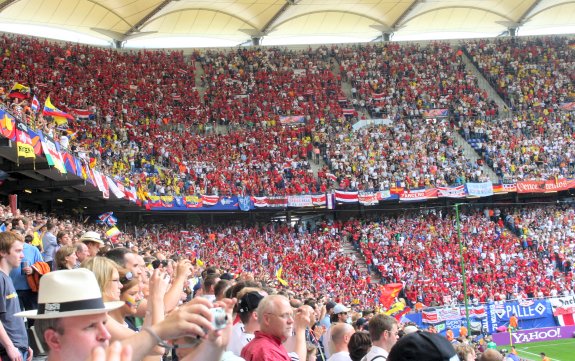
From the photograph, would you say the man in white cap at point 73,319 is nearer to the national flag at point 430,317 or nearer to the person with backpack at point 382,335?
the person with backpack at point 382,335

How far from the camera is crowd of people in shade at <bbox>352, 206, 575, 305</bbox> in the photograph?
112ft

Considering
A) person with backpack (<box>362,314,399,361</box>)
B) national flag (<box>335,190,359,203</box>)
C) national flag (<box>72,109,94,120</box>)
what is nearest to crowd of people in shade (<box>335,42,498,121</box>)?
national flag (<box>335,190,359,203</box>)

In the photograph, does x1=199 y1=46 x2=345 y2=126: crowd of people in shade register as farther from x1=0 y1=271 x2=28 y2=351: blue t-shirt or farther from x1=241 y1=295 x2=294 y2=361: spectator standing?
x1=241 y1=295 x2=294 y2=361: spectator standing

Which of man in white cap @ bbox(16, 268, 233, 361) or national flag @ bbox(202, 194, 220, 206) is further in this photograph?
national flag @ bbox(202, 194, 220, 206)

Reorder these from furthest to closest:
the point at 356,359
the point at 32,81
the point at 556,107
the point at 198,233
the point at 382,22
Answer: the point at 382,22 → the point at 556,107 → the point at 32,81 → the point at 198,233 → the point at 356,359

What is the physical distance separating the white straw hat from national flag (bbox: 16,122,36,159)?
51.7ft

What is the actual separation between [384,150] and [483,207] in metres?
6.48

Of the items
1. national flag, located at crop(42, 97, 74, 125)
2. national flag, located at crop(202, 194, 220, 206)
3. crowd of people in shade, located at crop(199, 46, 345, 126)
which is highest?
crowd of people in shade, located at crop(199, 46, 345, 126)

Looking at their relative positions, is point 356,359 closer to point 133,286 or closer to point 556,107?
point 133,286

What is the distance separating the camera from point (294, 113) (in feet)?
154

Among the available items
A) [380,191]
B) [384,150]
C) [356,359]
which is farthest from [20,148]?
[384,150]

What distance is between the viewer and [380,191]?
4072cm

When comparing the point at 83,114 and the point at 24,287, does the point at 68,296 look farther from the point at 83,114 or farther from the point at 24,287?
the point at 83,114

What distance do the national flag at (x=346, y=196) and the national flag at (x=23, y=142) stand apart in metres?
23.0
